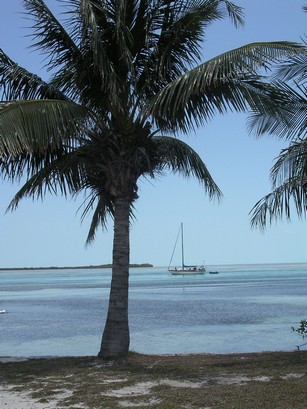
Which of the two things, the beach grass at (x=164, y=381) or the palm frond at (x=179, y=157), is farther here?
the palm frond at (x=179, y=157)

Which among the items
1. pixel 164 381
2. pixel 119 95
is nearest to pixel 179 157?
pixel 119 95

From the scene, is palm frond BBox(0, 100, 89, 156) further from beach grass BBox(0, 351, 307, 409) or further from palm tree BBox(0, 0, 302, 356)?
beach grass BBox(0, 351, 307, 409)

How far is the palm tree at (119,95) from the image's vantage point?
1079cm

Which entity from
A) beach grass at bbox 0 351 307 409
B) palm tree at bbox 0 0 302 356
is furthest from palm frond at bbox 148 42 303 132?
beach grass at bbox 0 351 307 409

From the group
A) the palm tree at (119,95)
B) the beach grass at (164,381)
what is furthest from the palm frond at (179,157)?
the beach grass at (164,381)

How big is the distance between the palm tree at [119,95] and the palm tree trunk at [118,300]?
0.02 meters

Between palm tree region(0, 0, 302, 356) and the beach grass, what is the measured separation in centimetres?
133

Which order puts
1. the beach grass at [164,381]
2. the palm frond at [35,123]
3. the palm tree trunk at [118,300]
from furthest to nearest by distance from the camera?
the palm tree trunk at [118,300] < the palm frond at [35,123] < the beach grass at [164,381]

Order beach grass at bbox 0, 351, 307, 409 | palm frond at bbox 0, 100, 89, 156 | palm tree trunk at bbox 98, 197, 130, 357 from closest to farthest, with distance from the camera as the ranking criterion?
beach grass at bbox 0, 351, 307, 409 < palm frond at bbox 0, 100, 89, 156 < palm tree trunk at bbox 98, 197, 130, 357

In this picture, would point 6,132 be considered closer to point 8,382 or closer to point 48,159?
point 48,159

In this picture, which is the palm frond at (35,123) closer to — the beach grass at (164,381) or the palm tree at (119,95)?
the palm tree at (119,95)

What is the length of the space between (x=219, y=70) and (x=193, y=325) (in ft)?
57.5

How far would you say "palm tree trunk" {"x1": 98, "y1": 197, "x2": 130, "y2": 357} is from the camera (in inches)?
441

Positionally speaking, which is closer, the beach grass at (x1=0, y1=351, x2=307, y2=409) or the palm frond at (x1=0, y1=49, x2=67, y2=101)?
the beach grass at (x1=0, y1=351, x2=307, y2=409)
